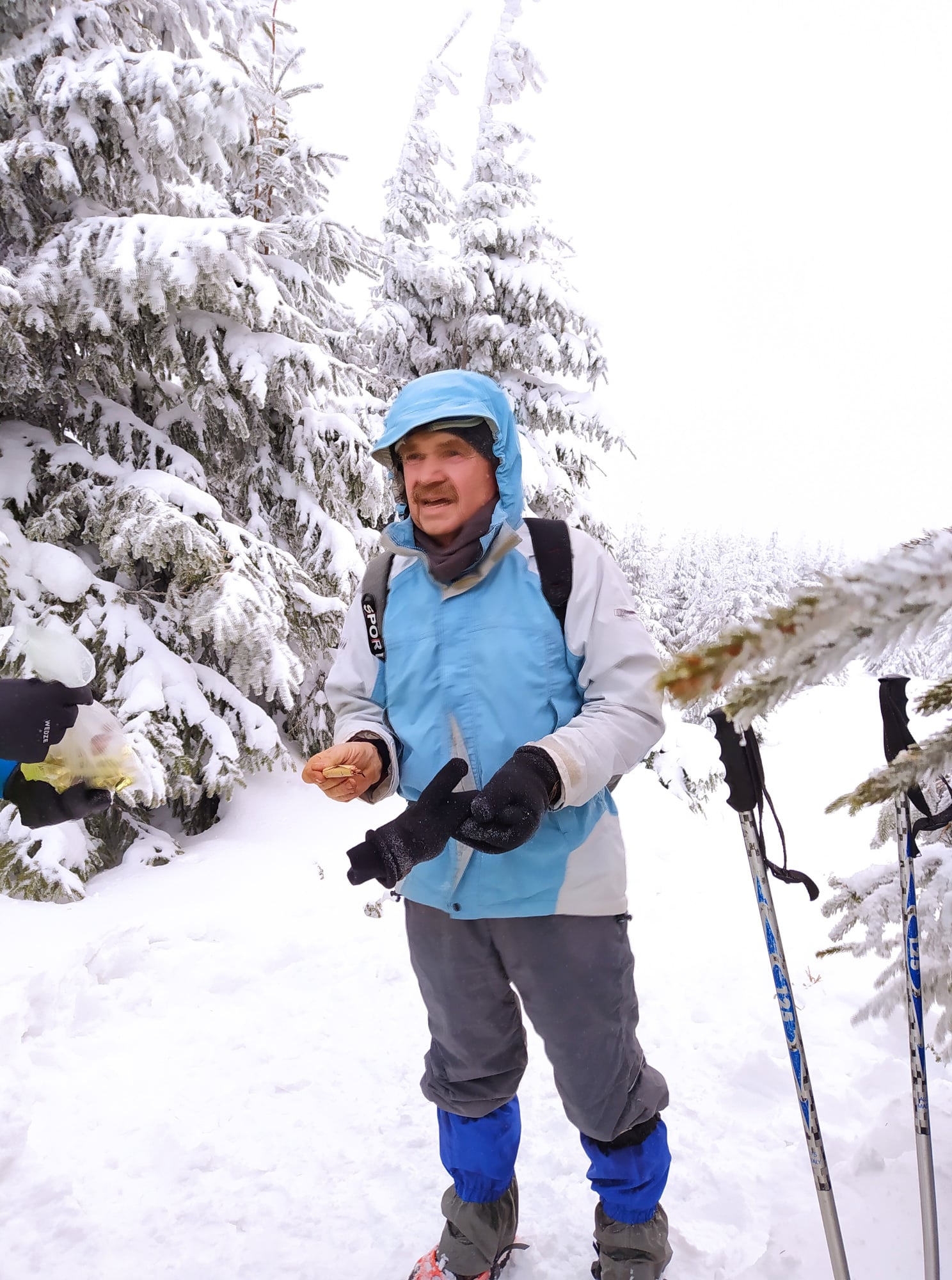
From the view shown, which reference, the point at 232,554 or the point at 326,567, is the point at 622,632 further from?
the point at 326,567

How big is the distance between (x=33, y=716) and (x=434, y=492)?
1295 mm

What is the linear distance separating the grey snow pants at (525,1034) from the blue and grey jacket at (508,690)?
0.12m

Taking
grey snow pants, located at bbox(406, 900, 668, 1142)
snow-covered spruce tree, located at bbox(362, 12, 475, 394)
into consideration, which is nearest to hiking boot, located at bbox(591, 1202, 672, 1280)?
grey snow pants, located at bbox(406, 900, 668, 1142)

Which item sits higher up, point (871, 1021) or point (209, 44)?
point (209, 44)

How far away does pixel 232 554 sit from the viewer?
542 cm

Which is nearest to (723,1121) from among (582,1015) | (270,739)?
(582,1015)

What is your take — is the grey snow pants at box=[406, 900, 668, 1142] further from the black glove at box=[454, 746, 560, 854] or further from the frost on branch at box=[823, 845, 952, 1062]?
the frost on branch at box=[823, 845, 952, 1062]

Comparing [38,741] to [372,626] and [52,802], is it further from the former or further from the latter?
[372,626]

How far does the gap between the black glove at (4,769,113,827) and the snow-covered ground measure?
1605mm

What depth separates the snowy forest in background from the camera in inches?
197

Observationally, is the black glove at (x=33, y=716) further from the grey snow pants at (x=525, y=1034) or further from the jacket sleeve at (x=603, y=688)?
the jacket sleeve at (x=603, y=688)

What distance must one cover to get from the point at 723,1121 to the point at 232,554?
4.66 meters

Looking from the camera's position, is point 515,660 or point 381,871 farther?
point 515,660

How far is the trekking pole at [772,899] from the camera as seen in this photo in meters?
1.67
